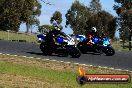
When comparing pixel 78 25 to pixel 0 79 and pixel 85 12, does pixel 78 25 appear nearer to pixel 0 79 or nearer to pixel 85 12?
pixel 85 12

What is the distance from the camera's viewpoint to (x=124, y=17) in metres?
74.4

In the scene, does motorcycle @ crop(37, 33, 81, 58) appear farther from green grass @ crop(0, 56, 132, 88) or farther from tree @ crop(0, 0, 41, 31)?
green grass @ crop(0, 56, 132, 88)

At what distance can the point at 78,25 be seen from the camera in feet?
363

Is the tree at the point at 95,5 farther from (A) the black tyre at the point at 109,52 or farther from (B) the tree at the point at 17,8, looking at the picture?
(A) the black tyre at the point at 109,52

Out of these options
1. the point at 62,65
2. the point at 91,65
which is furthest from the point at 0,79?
the point at 91,65

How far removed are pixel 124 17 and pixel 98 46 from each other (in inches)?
1953

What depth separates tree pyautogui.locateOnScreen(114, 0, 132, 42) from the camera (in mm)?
72875

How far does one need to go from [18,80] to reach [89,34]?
13.4 m

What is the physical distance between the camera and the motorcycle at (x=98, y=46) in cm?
2547

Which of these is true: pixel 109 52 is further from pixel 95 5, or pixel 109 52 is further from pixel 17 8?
pixel 95 5

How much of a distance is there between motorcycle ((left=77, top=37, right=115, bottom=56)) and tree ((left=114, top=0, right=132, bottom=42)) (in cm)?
4279

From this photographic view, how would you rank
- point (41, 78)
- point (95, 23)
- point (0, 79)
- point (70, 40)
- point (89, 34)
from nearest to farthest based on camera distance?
point (0, 79) < point (41, 78) < point (70, 40) < point (89, 34) < point (95, 23)

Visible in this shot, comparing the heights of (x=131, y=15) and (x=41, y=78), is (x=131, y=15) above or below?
above

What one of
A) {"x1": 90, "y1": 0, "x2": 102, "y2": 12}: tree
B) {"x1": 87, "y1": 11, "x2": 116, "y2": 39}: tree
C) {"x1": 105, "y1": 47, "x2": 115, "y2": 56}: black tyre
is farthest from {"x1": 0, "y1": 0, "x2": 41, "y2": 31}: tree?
{"x1": 90, "y1": 0, "x2": 102, "y2": 12}: tree
